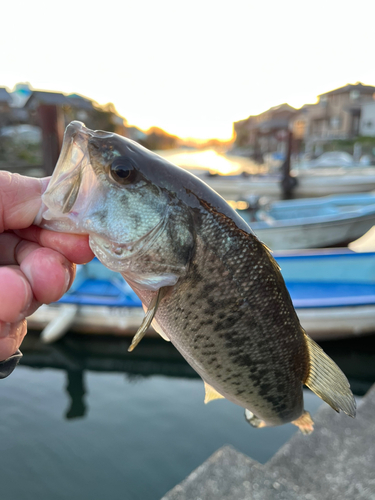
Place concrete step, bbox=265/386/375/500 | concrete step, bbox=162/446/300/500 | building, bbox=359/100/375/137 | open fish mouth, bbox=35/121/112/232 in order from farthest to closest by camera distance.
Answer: building, bbox=359/100/375/137, concrete step, bbox=265/386/375/500, concrete step, bbox=162/446/300/500, open fish mouth, bbox=35/121/112/232

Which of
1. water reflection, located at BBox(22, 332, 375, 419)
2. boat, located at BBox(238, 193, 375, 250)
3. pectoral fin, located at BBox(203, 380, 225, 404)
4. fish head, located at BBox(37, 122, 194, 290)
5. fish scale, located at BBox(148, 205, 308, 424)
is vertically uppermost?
fish head, located at BBox(37, 122, 194, 290)

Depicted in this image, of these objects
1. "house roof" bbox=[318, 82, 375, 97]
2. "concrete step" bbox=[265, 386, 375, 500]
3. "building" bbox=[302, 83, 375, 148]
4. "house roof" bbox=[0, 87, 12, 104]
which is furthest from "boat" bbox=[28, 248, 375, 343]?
"house roof" bbox=[318, 82, 375, 97]

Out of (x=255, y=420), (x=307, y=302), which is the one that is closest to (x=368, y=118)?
(x=307, y=302)

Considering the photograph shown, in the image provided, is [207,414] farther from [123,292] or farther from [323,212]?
[323,212]

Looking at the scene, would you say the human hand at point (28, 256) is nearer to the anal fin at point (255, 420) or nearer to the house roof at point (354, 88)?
the anal fin at point (255, 420)

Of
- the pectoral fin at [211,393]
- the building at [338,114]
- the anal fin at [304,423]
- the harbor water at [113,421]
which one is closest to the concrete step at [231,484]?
the anal fin at [304,423]

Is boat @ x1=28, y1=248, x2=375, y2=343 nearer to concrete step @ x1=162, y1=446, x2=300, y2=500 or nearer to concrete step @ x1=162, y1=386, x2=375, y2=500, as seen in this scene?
concrete step @ x1=162, y1=386, x2=375, y2=500

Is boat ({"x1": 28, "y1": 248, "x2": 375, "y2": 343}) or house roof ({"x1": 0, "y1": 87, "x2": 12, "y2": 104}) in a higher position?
house roof ({"x1": 0, "y1": 87, "x2": 12, "y2": 104})
